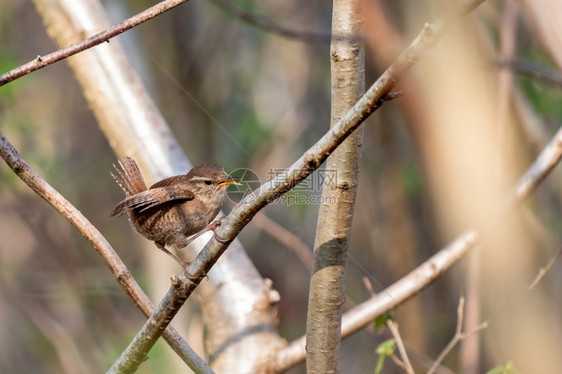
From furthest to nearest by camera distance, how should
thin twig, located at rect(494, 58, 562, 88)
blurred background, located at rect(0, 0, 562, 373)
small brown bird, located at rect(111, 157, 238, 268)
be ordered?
thin twig, located at rect(494, 58, 562, 88) < blurred background, located at rect(0, 0, 562, 373) < small brown bird, located at rect(111, 157, 238, 268)

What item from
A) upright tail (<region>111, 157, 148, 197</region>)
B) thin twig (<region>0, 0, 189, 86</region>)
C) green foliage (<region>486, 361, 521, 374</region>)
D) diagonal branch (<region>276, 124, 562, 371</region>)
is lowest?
green foliage (<region>486, 361, 521, 374</region>)

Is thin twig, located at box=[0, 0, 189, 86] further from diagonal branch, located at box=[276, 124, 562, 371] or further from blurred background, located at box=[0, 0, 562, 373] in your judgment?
blurred background, located at box=[0, 0, 562, 373]

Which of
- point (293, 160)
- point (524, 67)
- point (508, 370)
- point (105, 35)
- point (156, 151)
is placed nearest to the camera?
point (105, 35)

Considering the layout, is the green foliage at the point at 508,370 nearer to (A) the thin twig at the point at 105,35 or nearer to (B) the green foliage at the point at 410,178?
(A) the thin twig at the point at 105,35

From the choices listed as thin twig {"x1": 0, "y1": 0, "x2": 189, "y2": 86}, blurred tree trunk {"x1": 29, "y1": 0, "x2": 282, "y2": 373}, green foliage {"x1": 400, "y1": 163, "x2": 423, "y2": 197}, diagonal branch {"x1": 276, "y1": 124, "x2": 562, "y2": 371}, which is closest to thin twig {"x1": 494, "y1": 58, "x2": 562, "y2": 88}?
diagonal branch {"x1": 276, "y1": 124, "x2": 562, "y2": 371}

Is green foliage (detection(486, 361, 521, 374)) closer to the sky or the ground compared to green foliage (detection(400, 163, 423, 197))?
closer to the ground

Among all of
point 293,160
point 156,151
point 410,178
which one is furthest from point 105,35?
point 293,160

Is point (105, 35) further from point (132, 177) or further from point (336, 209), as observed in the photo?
point (132, 177)
